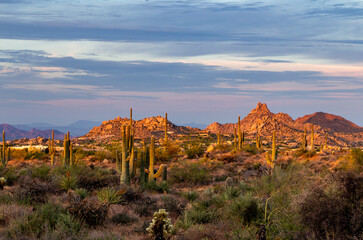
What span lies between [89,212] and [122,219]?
1298 mm

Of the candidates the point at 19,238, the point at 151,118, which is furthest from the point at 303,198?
the point at 151,118

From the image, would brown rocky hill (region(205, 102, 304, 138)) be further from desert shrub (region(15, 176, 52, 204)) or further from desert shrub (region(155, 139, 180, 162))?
desert shrub (region(15, 176, 52, 204))

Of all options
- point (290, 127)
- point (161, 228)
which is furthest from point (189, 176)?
point (290, 127)

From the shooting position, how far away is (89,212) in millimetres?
12500

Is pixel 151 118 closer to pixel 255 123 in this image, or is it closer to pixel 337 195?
pixel 255 123

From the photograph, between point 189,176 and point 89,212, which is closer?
point 89,212

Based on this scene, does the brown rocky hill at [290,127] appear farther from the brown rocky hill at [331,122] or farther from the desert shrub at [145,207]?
the desert shrub at [145,207]

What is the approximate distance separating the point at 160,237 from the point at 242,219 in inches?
91.6

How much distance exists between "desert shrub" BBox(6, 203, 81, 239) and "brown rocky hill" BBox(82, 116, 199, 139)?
8471cm

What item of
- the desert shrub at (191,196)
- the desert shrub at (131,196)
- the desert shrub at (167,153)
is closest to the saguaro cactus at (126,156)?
the desert shrub at (191,196)

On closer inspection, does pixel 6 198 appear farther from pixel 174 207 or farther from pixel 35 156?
pixel 35 156

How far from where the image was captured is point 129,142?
21.5 meters

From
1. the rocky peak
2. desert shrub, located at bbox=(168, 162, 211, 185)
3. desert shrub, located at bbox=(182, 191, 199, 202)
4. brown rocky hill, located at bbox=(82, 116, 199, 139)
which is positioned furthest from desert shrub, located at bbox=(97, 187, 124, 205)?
the rocky peak

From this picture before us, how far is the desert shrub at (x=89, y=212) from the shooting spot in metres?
12.4
